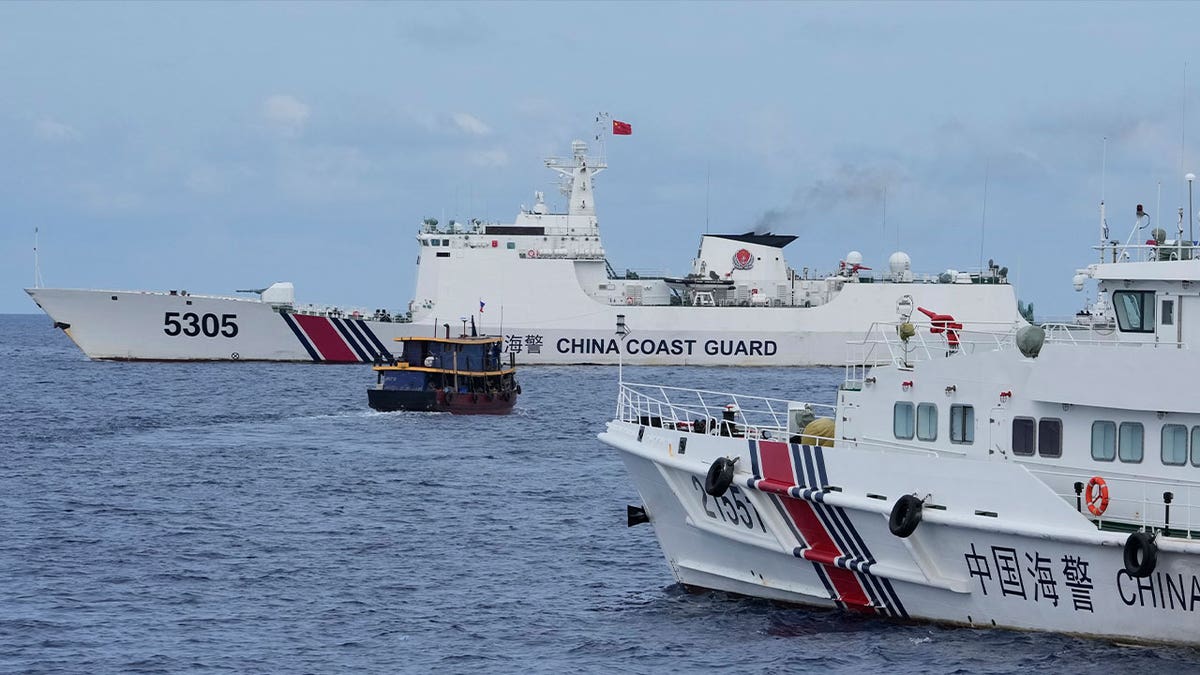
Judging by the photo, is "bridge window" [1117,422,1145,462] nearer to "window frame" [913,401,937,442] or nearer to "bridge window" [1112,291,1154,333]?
"bridge window" [1112,291,1154,333]

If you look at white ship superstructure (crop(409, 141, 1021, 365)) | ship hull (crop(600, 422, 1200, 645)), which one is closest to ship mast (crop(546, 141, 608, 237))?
white ship superstructure (crop(409, 141, 1021, 365))

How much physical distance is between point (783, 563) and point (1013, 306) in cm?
5573

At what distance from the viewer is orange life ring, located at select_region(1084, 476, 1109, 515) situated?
55.0 ft

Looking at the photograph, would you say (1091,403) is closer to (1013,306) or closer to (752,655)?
(752,655)

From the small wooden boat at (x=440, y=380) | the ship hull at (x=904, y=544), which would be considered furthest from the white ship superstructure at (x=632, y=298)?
the ship hull at (x=904, y=544)

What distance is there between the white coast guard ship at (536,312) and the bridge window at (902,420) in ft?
153

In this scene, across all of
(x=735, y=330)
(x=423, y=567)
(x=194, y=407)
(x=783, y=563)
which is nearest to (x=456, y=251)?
(x=735, y=330)

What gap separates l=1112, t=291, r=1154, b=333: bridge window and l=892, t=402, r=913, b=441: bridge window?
2.63m

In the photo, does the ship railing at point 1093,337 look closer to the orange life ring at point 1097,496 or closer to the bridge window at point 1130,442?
the bridge window at point 1130,442

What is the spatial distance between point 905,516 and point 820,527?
1.45 metres

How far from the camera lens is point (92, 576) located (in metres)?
22.3

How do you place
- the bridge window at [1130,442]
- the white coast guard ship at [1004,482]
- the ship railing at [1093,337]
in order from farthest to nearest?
the ship railing at [1093,337] → the bridge window at [1130,442] → the white coast guard ship at [1004,482]

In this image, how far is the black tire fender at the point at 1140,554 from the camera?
1585 cm

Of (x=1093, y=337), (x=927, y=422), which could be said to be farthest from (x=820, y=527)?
(x=1093, y=337)
